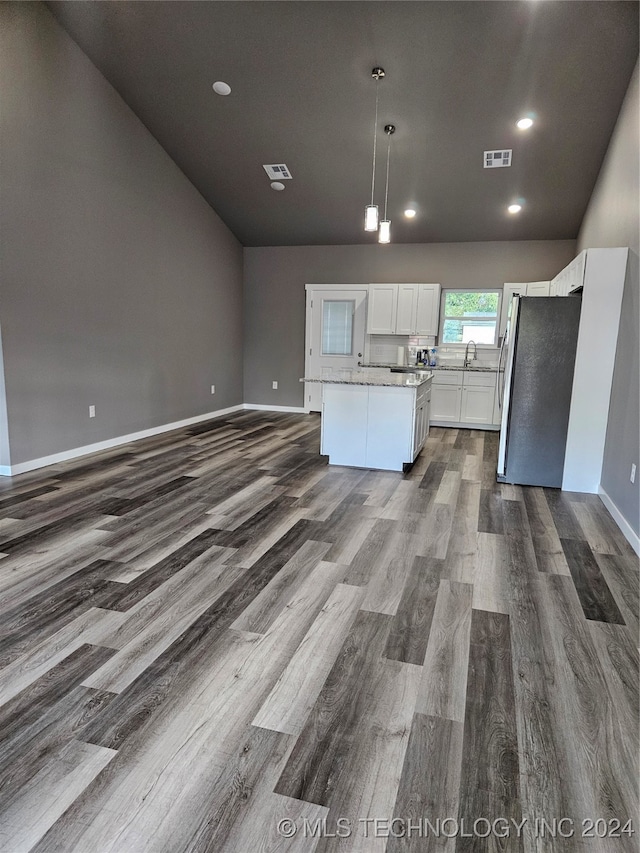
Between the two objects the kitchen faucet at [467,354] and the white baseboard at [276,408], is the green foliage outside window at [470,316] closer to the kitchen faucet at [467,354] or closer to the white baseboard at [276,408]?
the kitchen faucet at [467,354]

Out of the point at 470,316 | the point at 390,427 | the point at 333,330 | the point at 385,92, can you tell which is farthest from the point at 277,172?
the point at 390,427

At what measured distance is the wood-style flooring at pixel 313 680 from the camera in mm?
1338

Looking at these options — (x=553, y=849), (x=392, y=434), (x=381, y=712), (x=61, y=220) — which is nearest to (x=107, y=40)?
(x=61, y=220)

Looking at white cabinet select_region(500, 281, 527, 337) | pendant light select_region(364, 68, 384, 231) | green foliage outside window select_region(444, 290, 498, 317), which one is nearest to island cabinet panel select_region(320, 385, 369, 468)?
pendant light select_region(364, 68, 384, 231)

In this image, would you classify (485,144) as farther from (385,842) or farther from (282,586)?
(385,842)

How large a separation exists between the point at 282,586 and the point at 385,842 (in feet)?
4.42

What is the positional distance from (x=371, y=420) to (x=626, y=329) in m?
2.20

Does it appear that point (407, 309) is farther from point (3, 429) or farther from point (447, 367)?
point (3, 429)

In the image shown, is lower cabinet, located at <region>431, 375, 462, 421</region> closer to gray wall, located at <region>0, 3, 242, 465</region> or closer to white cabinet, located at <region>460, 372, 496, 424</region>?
white cabinet, located at <region>460, 372, 496, 424</region>

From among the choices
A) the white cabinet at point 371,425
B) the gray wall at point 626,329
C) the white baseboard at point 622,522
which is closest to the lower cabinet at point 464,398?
the white cabinet at point 371,425

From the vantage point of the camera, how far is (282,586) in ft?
8.38

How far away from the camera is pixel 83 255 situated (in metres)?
4.94

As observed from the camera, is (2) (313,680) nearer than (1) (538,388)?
Yes

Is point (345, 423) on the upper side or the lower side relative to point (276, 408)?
upper
